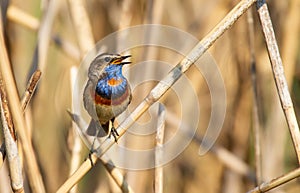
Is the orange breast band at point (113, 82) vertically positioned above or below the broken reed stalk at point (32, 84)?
below

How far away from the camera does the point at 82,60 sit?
6.86ft

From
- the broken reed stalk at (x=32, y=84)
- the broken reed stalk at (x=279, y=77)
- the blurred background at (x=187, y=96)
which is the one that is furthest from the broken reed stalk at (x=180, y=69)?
the blurred background at (x=187, y=96)

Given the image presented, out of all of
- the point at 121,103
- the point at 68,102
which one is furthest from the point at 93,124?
the point at 68,102

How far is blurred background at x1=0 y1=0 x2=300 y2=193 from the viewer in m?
2.35

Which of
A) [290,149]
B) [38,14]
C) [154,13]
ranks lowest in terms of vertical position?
[290,149]

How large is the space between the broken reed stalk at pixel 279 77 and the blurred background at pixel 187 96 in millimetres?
765

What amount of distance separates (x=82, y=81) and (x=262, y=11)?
2.66 ft

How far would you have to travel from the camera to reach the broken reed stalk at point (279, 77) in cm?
145

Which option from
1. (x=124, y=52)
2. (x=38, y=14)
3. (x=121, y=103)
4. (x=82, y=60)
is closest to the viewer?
(x=121, y=103)

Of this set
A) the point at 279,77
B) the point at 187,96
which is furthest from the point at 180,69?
the point at 187,96

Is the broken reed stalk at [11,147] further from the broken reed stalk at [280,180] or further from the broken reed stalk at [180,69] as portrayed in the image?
the broken reed stalk at [280,180]

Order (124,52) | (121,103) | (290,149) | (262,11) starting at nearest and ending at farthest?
(262,11) < (121,103) < (124,52) < (290,149)

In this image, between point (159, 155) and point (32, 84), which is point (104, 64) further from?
point (32, 84)

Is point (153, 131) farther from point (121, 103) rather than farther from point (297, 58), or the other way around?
point (297, 58)
